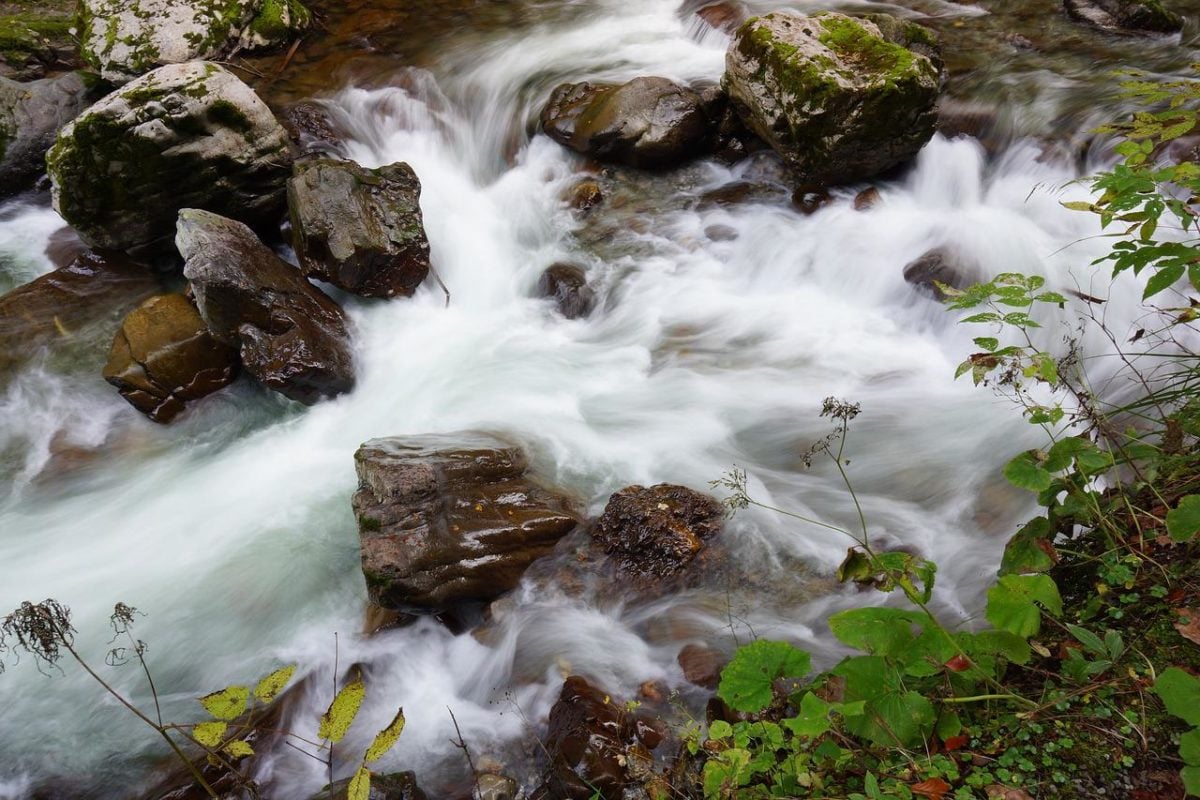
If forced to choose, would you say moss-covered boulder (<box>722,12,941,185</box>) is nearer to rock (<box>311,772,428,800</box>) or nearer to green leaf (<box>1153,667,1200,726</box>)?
green leaf (<box>1153,667,1200,726</box>)

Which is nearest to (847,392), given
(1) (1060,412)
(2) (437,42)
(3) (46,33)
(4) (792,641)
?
(4) (792,641)

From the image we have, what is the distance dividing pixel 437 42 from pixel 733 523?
7026 mm

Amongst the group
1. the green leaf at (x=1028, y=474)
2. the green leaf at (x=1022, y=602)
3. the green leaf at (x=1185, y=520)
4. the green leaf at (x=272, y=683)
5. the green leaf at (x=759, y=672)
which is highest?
the green leaf at (x=1185, y=520)

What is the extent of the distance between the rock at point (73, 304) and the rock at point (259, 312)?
1.08 m

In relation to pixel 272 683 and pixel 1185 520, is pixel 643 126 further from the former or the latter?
pixel 272 683

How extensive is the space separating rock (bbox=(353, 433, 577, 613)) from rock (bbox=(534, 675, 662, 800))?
2.94 feet

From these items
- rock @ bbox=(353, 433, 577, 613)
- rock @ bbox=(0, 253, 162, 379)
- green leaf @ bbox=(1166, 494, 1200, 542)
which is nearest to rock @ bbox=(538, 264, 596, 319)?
rock @ bbox=(353, 433, 577, 613)

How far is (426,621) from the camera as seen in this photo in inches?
166

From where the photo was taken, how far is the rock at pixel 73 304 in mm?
6012

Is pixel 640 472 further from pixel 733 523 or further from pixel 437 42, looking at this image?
pixel 437 42

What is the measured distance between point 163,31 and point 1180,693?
9322mm

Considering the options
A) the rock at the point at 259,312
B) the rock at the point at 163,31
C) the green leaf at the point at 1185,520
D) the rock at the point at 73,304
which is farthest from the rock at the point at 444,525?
the rock at the point at 163,31

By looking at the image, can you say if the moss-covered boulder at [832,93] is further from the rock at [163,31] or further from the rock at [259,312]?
the rock at [163,31]

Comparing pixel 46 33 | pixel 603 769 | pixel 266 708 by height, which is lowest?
pixel 266 708
